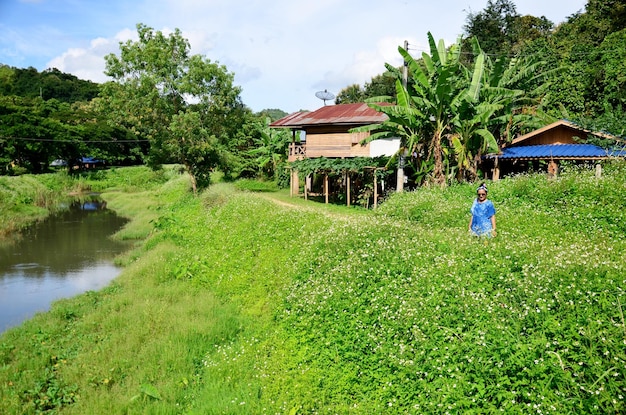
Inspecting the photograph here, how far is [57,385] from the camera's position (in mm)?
8023

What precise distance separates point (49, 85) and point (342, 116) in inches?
2763

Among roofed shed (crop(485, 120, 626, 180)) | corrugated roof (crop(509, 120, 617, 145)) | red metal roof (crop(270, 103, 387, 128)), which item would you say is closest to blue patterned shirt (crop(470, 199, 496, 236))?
roofed shed (crop(485, 120, 626, 180))

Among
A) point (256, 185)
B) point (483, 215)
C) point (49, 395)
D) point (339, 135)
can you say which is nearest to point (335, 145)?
point (339, 135)

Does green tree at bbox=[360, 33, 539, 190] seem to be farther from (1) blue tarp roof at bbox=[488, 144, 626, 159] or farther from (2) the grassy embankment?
(2) the grassy embankment

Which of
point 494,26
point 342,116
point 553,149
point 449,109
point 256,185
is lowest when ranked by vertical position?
point 256,185

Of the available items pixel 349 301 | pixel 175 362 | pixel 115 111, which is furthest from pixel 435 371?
pixel 115 111

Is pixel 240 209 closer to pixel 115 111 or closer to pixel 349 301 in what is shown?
pixel 349 301

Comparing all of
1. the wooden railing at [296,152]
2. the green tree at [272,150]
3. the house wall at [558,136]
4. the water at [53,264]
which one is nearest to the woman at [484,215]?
the water at [53,264]

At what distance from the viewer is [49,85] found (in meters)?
74.9

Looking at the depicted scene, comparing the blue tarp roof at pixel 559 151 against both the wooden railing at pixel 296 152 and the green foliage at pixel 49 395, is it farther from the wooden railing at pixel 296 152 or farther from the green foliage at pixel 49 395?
the green foliage at pixel 49 395

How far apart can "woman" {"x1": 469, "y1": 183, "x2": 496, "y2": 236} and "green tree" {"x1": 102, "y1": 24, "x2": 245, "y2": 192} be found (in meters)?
20.9

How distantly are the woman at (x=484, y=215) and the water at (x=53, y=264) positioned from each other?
1196 cm

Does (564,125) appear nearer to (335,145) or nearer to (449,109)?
(449,109)

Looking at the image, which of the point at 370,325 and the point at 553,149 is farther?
the point at 553,149
